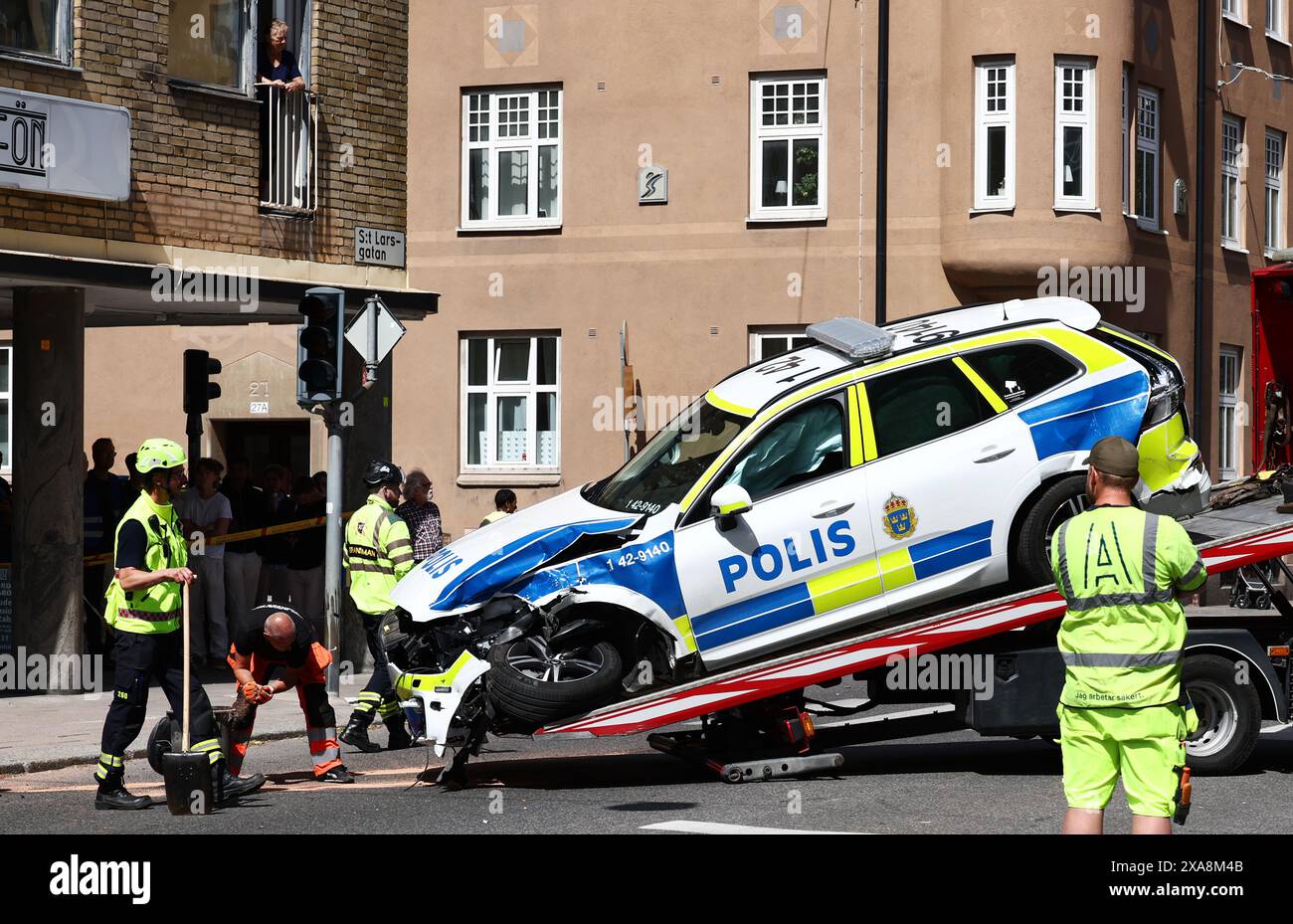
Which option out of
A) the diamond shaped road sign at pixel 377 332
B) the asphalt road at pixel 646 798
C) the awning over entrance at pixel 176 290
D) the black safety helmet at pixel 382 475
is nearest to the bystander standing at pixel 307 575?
the awning over entrance at pixel 176 290

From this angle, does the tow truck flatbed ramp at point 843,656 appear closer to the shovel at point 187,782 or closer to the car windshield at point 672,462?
the car windshield at point 672,462

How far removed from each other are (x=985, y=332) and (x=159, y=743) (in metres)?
5.04

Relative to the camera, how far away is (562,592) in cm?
994

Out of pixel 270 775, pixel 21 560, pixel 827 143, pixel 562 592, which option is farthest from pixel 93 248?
pixel 827 143

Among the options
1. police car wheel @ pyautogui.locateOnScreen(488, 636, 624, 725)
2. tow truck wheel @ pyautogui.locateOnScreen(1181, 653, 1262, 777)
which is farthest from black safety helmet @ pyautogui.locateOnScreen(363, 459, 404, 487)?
tow truck wheel @ pyautogui.locateOnScreen(1181, 653, 1262, 777)

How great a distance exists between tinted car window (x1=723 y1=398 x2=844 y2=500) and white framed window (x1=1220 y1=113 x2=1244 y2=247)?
806 inches

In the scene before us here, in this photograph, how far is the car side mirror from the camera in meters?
9.93

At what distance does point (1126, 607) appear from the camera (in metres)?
6.48

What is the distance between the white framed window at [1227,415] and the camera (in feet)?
95.3

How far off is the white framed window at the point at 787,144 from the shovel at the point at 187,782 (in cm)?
1769

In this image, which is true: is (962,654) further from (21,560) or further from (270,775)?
(21,560)

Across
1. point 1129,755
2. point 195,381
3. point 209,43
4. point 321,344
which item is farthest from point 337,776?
point 209,43

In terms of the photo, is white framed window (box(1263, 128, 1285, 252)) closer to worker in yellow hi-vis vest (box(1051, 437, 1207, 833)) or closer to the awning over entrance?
the awning over entrance

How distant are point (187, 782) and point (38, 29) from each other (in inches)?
311
